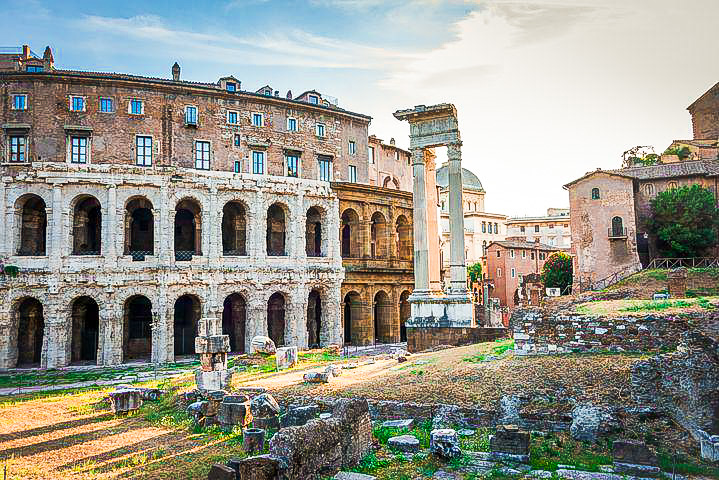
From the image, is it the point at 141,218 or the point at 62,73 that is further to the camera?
the point at 141,218

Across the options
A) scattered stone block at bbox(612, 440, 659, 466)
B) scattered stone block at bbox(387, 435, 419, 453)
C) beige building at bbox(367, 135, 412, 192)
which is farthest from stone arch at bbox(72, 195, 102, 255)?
scattered stone block at bbox(612, 440, 659, 466)

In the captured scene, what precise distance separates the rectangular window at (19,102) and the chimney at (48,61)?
286cm

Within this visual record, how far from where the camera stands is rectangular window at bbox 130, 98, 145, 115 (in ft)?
112

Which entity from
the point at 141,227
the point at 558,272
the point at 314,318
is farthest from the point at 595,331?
the point at 558,272

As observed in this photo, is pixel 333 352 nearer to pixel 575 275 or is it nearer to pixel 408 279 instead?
pixel 408 279

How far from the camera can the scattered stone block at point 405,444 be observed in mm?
11531

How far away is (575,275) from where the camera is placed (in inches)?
1827

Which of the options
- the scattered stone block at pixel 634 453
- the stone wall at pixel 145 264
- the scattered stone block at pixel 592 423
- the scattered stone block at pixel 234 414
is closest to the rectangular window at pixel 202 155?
the stone wall at pixel 145 264

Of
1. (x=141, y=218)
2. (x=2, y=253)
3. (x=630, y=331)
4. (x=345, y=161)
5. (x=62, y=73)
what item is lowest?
(x=630, y=331)

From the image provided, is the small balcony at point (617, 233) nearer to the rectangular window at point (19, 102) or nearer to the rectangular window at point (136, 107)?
the rectangular window at point (136, 107)

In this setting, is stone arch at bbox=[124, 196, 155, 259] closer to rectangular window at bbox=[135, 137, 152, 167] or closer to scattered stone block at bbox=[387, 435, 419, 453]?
rectangular window at bbox=[135, 137, 152, 167]

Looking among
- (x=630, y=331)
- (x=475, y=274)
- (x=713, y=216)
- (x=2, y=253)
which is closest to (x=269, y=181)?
(x=2, y=253)

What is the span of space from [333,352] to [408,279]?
12.3m

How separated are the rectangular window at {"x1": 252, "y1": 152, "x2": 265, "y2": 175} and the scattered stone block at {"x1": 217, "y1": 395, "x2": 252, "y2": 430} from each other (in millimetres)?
23976
